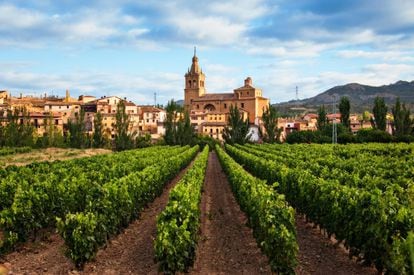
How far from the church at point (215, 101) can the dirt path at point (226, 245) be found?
9673 centimetres

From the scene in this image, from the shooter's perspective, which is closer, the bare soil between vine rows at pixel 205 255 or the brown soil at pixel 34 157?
the bare soil between vine rows at pixel 205 255

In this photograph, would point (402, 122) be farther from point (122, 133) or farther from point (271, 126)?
point (122, 133)

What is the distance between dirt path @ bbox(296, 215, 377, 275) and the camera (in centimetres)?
994

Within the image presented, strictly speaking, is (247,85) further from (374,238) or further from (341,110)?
(374,238)

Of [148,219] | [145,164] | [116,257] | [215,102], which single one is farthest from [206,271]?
[215,102]

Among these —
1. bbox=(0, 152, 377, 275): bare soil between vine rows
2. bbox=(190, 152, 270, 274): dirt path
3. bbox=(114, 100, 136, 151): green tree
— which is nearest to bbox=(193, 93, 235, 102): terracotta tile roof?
bbox=(114, 100, 136, 151): green tree

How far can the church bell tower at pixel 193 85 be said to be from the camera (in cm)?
14325

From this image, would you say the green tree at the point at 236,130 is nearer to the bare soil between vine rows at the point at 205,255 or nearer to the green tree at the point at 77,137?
the green tree at the point at 77,137

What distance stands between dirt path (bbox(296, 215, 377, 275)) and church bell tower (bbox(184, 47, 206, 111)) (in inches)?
5147

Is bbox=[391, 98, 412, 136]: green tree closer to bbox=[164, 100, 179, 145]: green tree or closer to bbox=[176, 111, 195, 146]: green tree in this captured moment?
bbox=[176, 111, 195, 146]: green tree

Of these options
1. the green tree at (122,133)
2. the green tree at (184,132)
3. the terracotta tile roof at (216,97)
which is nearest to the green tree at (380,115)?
the green tree at (184,132)

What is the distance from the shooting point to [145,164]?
26.4 m

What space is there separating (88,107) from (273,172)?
10580 centimetres

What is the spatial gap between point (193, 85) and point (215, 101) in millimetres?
13862
